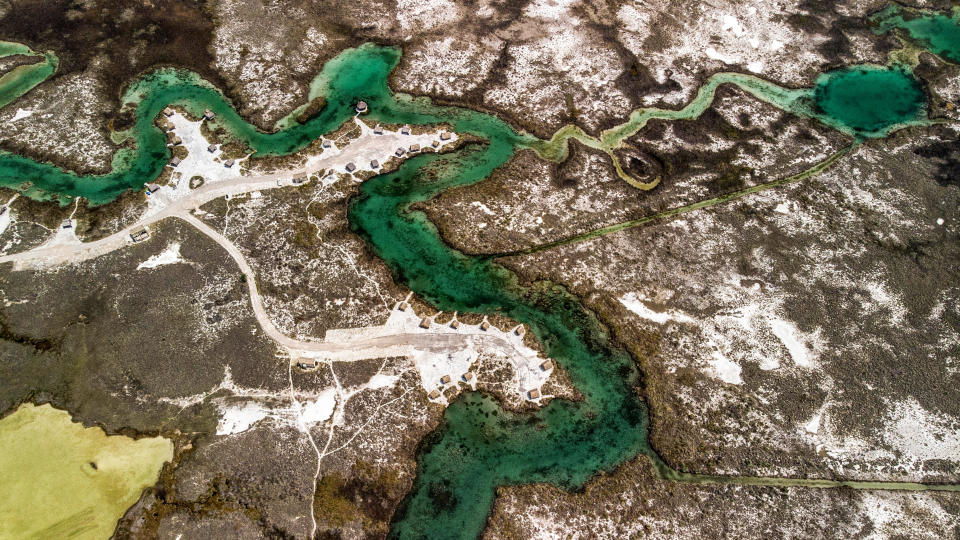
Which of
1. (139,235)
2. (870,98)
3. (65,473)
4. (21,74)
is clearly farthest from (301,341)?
(870,98)

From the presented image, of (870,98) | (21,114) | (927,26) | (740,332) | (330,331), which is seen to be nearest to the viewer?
(330,331)

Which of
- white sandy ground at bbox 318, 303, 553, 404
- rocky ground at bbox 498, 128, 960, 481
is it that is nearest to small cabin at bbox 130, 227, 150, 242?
white sandy ground at bbox 318, 303, 553, 404

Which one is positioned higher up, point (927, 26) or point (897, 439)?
point (927, 26)

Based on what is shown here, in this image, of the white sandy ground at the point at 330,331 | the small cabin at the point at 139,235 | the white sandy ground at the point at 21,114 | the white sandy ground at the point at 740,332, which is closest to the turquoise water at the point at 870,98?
the white sandy ground at the point at 740,332

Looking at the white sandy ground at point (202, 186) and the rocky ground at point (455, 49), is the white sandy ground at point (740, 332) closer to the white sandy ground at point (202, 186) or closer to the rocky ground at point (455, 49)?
the rocky ground at point (455, 49)

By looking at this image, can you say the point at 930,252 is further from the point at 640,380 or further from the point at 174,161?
A: the point at 174,161

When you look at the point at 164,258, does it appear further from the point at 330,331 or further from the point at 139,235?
the point at 330,331

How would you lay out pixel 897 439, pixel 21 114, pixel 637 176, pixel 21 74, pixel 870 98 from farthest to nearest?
pixel 870 98 → pixel 21 74 → pixel 21 114 → pixel 637 176 → pixel 897 439
